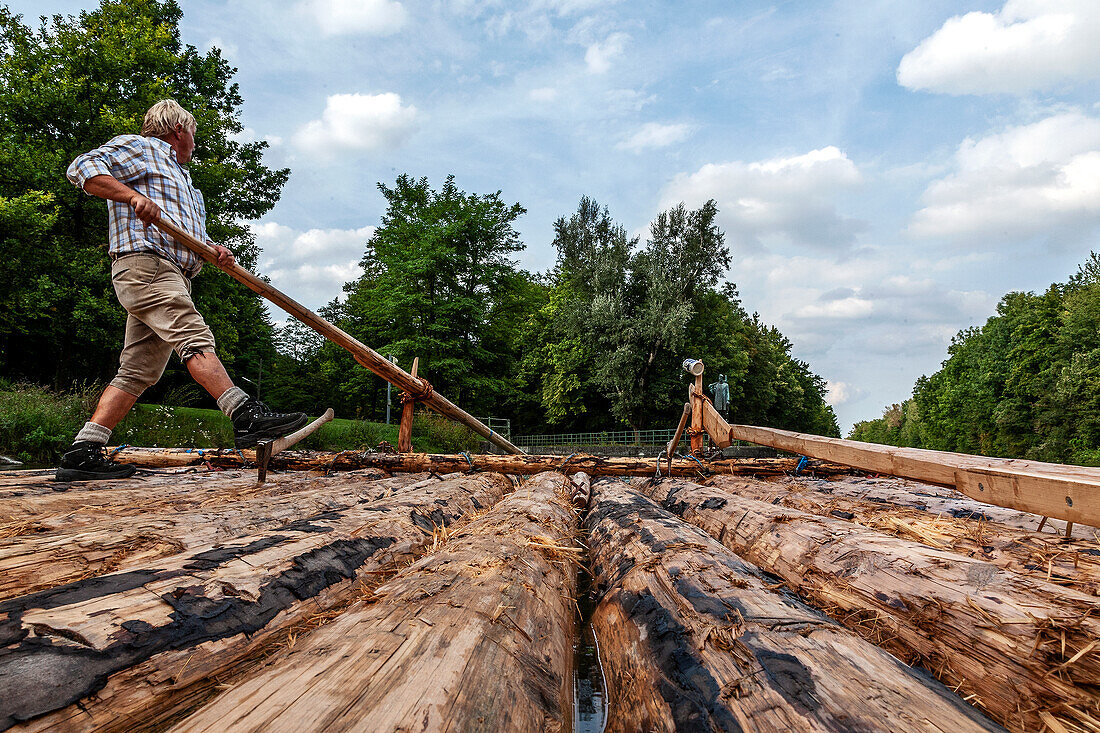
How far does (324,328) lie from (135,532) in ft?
9.33

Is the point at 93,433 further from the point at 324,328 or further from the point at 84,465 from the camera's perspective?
the point at 324,328

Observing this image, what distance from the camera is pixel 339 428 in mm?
14969

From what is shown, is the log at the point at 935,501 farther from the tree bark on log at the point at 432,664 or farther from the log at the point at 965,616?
the tree bark on log at the point at 432,664

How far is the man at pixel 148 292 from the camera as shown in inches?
122

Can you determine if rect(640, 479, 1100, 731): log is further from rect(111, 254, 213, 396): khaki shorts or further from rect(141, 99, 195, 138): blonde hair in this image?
rect(141, 99, 195, 138): blonde hair

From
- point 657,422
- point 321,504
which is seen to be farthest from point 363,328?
point 321,504

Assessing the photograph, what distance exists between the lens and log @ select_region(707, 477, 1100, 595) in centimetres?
142

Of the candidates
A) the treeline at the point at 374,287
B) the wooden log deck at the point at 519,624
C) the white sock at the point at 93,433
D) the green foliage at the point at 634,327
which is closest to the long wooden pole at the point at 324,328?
the white sock at the point at 93,433

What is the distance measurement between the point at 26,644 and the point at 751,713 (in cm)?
125

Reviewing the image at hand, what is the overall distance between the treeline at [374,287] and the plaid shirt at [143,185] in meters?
11.6

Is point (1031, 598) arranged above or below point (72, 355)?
below

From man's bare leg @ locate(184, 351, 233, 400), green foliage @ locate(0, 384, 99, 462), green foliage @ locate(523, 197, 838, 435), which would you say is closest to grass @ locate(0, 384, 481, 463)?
green foliage @ locate(0, 384, 99, 462)

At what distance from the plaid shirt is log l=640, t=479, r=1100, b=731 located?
3937 millimetres

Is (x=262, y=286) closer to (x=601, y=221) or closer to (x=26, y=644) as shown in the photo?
(x=26, y=644)
